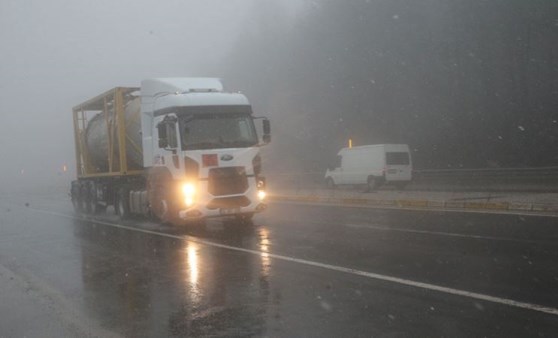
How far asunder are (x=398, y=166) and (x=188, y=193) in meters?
14.9

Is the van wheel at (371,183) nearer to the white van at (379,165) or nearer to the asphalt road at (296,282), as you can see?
the white van at (379,165)

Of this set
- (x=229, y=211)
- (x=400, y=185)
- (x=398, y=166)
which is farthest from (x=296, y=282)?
(x=400, y=185)

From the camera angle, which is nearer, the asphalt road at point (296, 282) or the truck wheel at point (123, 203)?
the asphalt road at point (296, 282)

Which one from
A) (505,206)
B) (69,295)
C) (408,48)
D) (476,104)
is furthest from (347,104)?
(69,295)

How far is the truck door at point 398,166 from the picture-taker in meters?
25.1

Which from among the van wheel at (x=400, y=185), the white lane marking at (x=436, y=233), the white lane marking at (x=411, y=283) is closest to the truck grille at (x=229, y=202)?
the white lane marking at (x=411, y=283)

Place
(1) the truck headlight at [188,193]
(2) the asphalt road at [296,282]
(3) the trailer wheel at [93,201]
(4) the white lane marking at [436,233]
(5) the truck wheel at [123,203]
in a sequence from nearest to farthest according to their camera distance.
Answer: (2) the asphalt road at [296,282], (4) the white lane marking at [436,233], (1) the truck headlight at [188,193], (5) the truck wheel at [123,203], (3) the trailer wheel at [93,201]

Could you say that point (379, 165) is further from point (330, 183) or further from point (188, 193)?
point (188, 193)

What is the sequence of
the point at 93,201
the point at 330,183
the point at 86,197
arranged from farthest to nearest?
the point at 330,183 < the point at 86,197 < the point at 93,201

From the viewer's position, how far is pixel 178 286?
285 inches

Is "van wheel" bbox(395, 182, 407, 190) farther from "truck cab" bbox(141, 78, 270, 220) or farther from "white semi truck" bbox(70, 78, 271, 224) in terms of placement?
"truck cab" bbox(141, 78, 270, 220)

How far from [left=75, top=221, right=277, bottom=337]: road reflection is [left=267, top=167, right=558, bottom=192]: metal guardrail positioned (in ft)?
49.3

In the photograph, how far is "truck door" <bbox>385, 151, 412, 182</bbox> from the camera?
2508cm

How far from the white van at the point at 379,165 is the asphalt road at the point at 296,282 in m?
12.2
